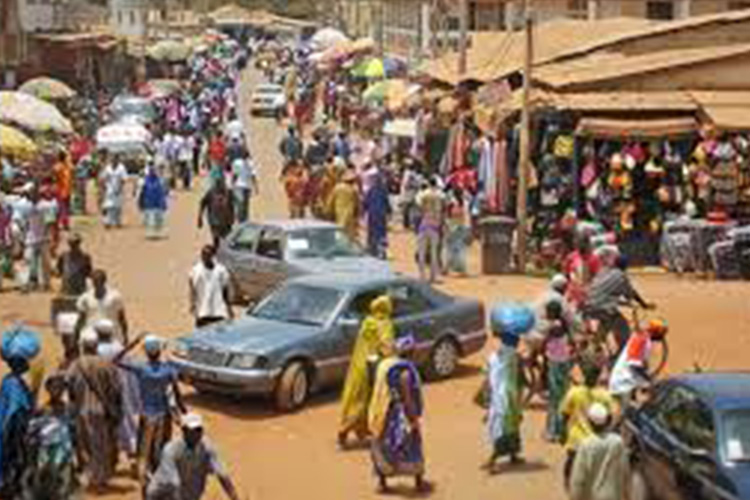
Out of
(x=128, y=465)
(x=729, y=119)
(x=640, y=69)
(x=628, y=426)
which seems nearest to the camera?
(x=628, y=426)

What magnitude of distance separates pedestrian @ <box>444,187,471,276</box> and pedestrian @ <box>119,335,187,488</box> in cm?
1227

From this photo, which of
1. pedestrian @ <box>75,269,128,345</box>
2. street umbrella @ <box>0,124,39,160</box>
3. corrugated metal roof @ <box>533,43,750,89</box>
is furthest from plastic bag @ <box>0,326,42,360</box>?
street umbrella @ <box>0,124,39,160</box>

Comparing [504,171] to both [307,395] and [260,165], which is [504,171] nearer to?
[307,395]

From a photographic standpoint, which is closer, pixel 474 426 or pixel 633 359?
pixel 633 359

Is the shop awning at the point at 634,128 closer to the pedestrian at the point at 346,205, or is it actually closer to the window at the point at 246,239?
the pedestrian at the point at 346,205

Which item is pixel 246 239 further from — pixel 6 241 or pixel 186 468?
pixel 186 468

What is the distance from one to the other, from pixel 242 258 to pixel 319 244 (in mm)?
1108

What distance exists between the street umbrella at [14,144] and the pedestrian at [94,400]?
55.5ft

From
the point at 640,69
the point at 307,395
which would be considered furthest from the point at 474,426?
the point at 640,69

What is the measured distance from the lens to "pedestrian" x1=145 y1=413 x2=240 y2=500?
10.9m

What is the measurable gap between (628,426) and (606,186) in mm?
14664

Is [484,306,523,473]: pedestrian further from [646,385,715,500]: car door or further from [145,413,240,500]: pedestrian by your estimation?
[145,413,240,500]: pedestrian

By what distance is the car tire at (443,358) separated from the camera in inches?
715

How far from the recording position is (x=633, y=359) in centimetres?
1445
